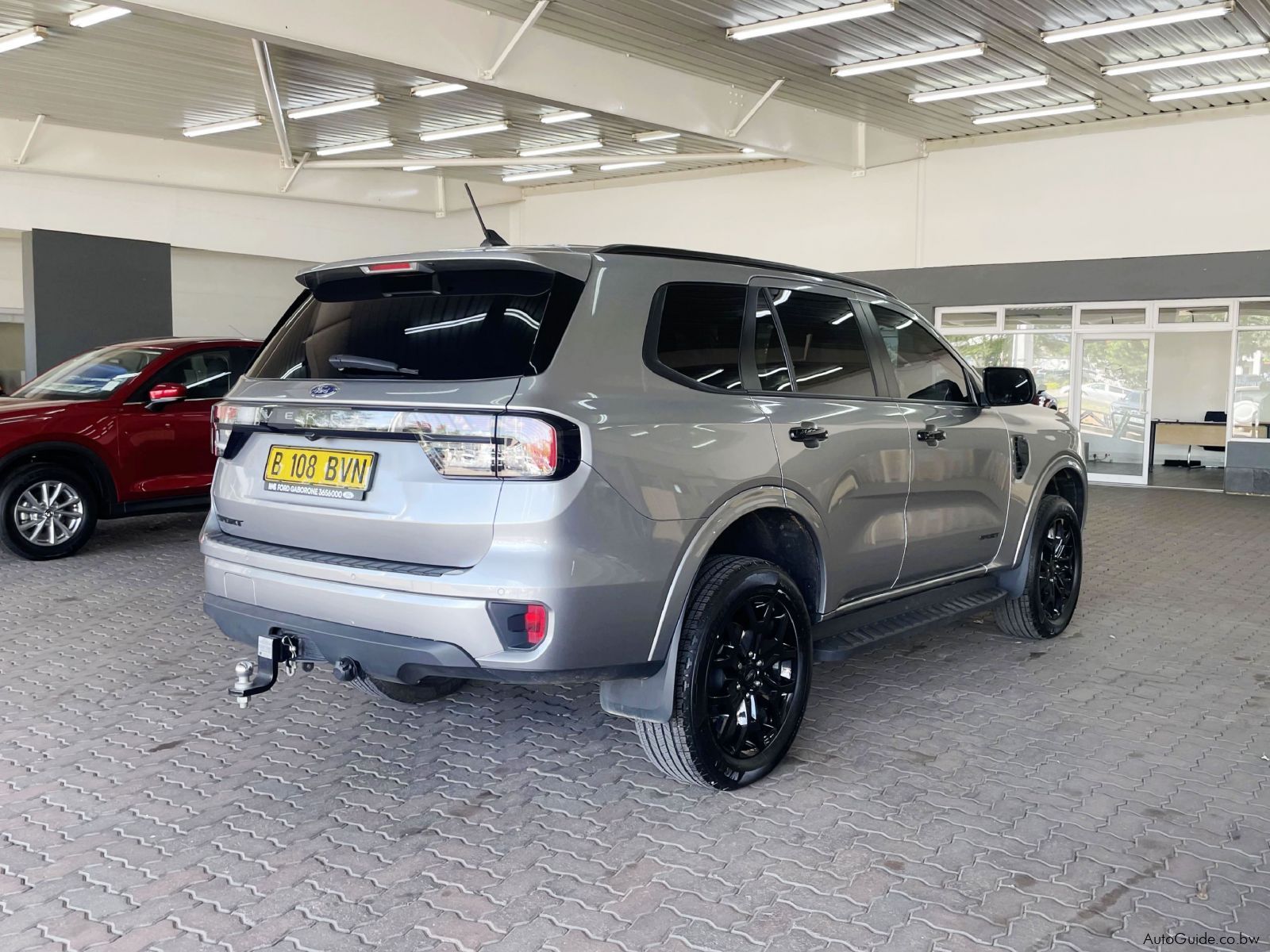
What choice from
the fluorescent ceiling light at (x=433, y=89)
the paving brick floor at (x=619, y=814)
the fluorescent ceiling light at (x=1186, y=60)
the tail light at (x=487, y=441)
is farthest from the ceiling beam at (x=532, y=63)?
the tail light at (x=487, y=441)

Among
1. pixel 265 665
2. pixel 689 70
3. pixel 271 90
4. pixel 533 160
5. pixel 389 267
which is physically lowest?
pixel 265 665

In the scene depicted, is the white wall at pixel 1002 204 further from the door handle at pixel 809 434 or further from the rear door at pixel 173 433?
the door handle at pixel 809 434

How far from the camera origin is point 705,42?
10.9 meters

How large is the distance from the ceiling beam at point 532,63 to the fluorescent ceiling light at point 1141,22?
10.6 feet

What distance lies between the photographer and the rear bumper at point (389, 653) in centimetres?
274

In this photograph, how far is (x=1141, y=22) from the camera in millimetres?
9695

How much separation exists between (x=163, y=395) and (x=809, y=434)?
5.87m

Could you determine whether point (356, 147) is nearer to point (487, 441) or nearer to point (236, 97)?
point (236, 97)

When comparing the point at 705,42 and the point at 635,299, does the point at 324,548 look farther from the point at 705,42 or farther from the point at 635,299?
the point at 705,42

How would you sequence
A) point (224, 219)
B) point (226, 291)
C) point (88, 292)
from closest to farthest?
point (88, 292) < point (224, 219) < point (226, 291)

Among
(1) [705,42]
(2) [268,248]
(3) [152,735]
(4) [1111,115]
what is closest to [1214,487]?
(4) [1111,115]

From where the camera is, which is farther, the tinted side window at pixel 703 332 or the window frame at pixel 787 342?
the window frame at pixel 787 342

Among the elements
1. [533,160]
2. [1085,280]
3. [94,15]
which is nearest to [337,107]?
[533,160]

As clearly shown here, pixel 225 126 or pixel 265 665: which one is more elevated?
pixel 225 126
